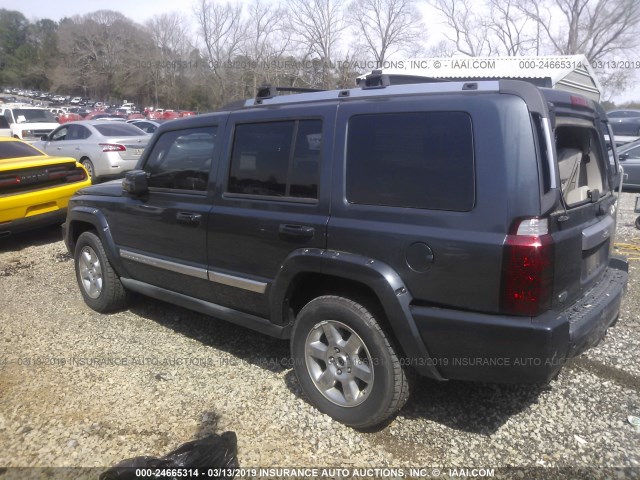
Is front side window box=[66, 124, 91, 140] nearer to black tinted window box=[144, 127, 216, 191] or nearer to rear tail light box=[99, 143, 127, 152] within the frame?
rear tail light box=[99, 143, 127, 152]

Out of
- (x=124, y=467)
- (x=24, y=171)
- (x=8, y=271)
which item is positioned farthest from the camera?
(x=24, y=171)

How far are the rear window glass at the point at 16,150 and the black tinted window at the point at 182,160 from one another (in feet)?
15.0

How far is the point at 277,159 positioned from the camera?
3.30 m

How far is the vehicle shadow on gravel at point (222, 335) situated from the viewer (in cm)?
392

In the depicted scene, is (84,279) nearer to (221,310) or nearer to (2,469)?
(221,310)

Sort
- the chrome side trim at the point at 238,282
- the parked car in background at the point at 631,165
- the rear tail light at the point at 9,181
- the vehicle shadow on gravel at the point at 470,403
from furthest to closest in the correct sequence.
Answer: the parked car in background at the point at 631,165
the rear tail light at the point at 9,181
the chrome side trim at the point at 238,282
the vehicle shadow on gravel at the point at 470,403

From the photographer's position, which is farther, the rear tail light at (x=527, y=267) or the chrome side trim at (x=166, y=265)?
the chrome side trim at (x=166, y=265)

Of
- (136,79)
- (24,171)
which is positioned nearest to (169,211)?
(24,171)

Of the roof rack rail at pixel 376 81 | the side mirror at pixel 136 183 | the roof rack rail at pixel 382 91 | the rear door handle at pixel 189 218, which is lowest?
the rear door handle at pixel 189 218

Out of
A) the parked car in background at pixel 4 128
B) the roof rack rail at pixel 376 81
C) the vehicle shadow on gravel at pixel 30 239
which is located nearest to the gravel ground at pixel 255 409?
the roof rack rail at pixel 376 81

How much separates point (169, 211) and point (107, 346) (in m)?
1.26

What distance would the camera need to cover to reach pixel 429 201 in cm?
259

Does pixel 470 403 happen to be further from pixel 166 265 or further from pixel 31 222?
pixel 31 222

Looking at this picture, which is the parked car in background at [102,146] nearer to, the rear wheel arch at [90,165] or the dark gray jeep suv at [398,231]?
the rear wheel arch at [90,165]
